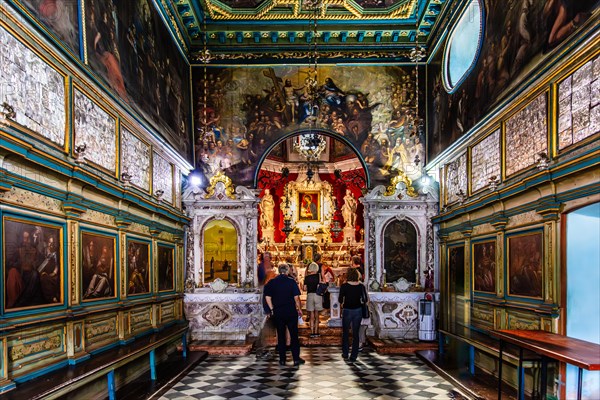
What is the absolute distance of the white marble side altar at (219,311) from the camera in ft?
43.5

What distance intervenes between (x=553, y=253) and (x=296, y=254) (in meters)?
14.8

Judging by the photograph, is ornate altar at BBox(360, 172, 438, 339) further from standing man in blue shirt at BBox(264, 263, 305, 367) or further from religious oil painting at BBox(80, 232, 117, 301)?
religious oil painting at BBox(80, 232, 117, 301)

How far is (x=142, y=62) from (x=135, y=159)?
1.89 metres

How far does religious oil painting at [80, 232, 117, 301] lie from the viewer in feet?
23.6

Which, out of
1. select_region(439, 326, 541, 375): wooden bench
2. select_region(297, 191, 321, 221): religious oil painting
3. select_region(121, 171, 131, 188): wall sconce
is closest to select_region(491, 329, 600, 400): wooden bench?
select_region(439, 326, 541, 375): wooden bench

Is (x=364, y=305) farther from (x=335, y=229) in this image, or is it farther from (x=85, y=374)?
(x=335, y=229)

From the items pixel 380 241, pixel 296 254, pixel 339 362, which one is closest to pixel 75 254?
pixel 339 362

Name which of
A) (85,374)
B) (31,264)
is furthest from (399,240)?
(31,264)

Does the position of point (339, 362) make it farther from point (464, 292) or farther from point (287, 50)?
point (287, 50)

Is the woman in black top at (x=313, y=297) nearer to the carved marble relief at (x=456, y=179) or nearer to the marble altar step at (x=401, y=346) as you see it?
the marble altar step at (x=401, y=346)

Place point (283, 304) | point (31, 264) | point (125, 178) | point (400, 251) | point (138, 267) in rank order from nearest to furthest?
point (31, 264) → point (125, 178) → point (138, 267) → point (283, 304) → point (400, 251)

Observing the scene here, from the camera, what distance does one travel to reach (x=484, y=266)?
9594 millimetres

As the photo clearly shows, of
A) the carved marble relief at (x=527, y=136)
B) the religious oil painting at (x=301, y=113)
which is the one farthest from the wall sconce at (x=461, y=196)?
the religious oil painting at (x=301, y=113)

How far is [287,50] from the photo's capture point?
14.1 meters
